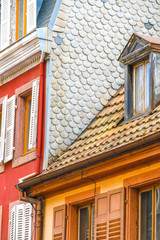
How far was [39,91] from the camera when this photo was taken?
22531mm

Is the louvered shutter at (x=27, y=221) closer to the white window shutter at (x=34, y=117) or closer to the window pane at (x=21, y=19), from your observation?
the white window shutter at (x=34, y=117)

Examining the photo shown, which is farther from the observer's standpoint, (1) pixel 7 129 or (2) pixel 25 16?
(2) pixel 25 16

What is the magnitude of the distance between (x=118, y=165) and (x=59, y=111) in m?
4.14

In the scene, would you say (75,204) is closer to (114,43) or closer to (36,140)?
(36,140)

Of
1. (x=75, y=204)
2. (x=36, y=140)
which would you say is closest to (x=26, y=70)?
(x=36, y=140)

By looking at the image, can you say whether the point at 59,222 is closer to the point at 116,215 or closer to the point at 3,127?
the point at 116,215

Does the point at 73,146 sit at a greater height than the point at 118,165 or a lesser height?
greater

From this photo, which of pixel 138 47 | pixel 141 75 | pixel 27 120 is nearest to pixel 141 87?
pixel 141 75

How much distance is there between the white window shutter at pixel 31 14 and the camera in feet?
77.0

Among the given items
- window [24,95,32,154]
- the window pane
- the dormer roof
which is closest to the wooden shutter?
window [24,95,32,154]

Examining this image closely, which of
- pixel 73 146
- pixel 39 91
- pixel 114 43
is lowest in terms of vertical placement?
pixel 73 146

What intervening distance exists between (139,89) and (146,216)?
3.40m

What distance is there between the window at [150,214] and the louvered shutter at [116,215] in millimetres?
399

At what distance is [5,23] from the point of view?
24.8 meters
